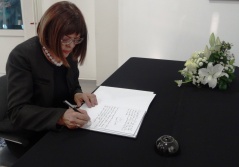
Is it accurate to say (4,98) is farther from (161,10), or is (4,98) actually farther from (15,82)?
(161,10)

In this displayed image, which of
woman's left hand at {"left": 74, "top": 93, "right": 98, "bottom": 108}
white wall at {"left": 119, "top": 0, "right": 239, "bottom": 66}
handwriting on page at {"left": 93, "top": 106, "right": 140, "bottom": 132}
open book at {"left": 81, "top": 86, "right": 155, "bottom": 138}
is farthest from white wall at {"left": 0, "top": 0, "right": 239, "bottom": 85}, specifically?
handwriting on page at {"left": 93, "top": 106, "right": 140, "bottom": 132}

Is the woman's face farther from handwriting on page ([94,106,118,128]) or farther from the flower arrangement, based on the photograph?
the flower arrangement

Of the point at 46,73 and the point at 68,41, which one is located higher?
the point at 68,41

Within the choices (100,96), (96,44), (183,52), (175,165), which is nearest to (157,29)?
(183,52)

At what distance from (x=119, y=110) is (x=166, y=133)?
25 centimetres

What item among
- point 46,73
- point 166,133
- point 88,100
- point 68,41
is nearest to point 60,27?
point 68,41

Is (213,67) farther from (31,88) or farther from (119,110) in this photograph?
(31,88)

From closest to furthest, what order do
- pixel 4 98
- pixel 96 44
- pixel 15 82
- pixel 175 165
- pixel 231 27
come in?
1. pixel 175 165
2. pixel 15 82
3. pixel 4 98
4. pixel 231 27
5. pixel 96 44

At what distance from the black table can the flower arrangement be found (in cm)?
10

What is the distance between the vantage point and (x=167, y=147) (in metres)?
0.84

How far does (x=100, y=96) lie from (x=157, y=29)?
187 cm

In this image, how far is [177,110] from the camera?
3.92 feet

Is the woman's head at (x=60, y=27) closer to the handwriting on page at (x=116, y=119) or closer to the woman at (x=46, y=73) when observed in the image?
the woman at (x=46, y=73)

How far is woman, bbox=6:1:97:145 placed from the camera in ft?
3.35
